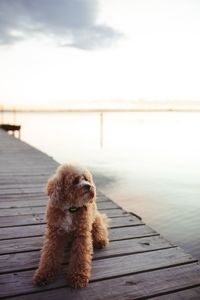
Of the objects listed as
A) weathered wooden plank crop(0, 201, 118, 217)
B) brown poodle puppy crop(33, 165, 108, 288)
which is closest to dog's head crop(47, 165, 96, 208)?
brown poodle puppy crop(33, 165, 108, 288)

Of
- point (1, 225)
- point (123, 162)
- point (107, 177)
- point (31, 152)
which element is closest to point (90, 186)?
point (1, 225)

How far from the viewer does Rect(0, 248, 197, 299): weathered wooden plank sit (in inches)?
115

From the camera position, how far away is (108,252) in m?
3.61

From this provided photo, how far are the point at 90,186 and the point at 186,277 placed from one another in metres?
1.16

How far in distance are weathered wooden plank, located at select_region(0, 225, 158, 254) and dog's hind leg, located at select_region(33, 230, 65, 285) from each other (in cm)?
52

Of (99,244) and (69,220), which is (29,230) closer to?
(99,244)

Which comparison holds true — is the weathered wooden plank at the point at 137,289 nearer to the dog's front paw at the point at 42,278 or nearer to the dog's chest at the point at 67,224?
the dog's front paw at the point at 42,278

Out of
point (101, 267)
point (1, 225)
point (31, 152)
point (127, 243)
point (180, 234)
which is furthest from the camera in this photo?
point (31, 152)

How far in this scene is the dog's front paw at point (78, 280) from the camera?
292cm

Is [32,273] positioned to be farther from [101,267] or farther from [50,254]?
[101,267]

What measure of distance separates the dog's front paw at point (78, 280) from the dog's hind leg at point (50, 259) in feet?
0.53

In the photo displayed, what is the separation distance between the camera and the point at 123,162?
57.8 ft

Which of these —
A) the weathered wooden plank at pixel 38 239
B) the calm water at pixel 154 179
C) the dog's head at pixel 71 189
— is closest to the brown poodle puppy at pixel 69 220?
the dog's head at pixel 71 189

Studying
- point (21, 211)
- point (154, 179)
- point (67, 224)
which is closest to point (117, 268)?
point (67, 224)
